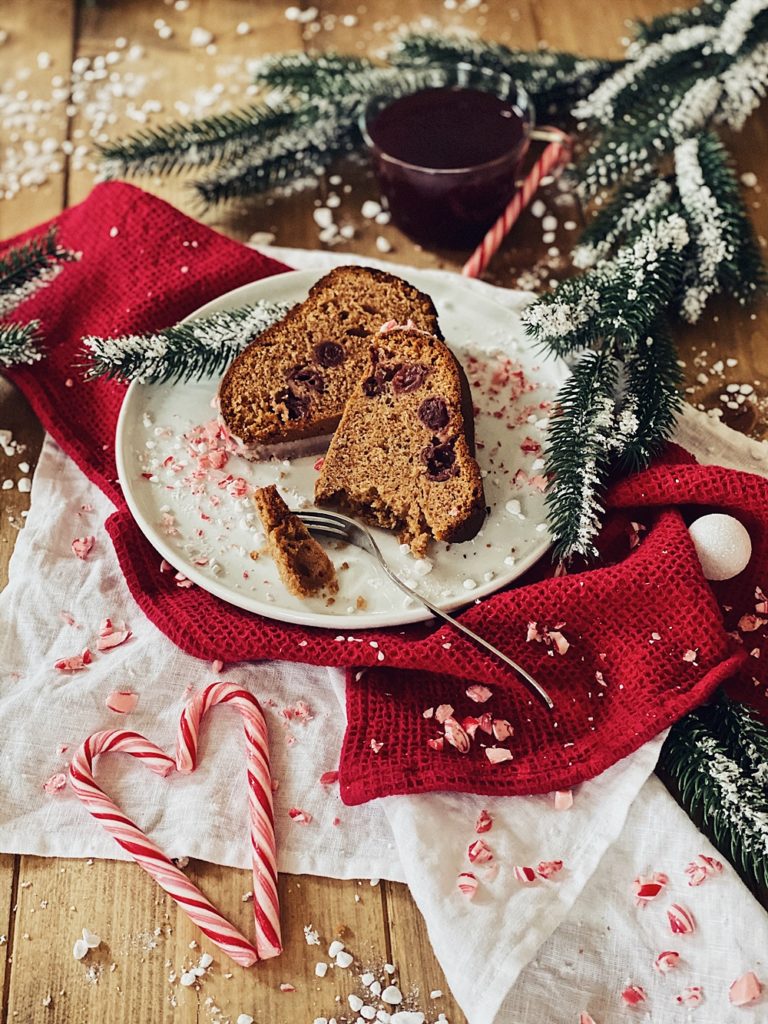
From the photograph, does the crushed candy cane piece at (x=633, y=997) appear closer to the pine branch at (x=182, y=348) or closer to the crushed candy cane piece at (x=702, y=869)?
the crushed candy cane piece at (x=702, y=869)

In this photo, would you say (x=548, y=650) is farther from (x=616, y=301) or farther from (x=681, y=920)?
(x=616, y=301)

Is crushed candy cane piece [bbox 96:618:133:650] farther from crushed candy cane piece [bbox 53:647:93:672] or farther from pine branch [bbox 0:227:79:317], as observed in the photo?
pine branch [bbox 0:227:79:317]

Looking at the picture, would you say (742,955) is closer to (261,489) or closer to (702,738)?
(702,738)

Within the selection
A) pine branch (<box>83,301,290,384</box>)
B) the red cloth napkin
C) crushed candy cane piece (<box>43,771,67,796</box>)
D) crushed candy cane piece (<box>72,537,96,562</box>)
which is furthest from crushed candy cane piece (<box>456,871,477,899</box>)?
pine branch (<box>83,301,290,384</box>)

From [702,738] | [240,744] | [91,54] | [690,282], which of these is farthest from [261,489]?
[91,54]

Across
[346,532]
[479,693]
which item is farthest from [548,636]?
[346,532]

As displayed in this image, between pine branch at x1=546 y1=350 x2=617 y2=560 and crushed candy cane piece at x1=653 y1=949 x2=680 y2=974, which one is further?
pine branch at x1=546 y1=350 x2=617 y2=560
